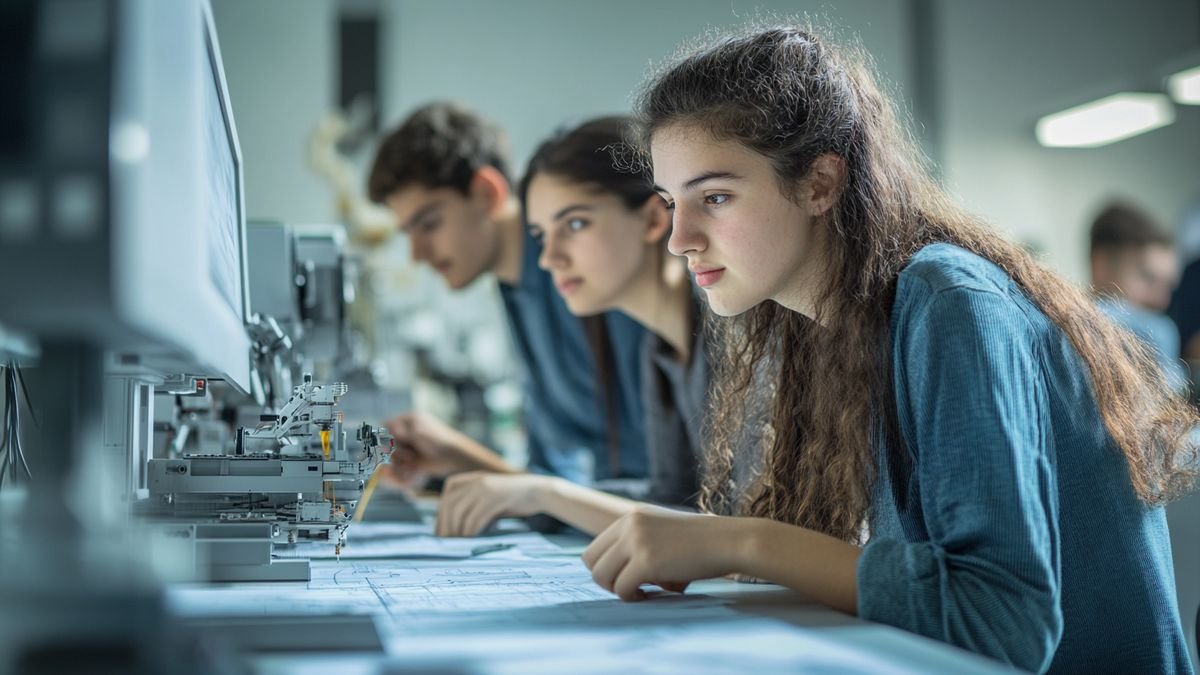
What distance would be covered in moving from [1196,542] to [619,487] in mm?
875

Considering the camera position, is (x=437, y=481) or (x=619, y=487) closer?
(x=619, y=487)

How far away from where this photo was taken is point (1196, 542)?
57.0 inches

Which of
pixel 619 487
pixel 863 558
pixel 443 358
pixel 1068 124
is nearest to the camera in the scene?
pixel 863 558

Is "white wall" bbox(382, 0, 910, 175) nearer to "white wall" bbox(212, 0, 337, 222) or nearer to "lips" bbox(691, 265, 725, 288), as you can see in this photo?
"white wall" bbox(212, 0, 337, 222)

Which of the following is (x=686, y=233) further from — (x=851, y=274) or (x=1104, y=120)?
(x=1104, y=120)

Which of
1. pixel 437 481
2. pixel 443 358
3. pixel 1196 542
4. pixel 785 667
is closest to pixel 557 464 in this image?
pixel 437 481

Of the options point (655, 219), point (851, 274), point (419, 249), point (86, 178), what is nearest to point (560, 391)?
point (419, 249)

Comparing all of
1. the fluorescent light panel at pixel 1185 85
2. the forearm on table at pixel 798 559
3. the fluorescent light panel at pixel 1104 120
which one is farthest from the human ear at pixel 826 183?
the fluorescent light panel at pixel 1104 120

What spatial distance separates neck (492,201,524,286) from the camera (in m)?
2.57

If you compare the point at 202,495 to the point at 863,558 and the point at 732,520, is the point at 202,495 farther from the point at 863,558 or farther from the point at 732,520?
the point at 863,558

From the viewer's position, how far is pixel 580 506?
145 cm

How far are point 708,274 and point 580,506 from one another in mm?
459

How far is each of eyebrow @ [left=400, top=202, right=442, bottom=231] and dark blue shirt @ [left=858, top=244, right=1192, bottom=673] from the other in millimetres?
1717

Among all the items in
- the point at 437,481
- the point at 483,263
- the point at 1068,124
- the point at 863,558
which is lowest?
the point at 437,481
